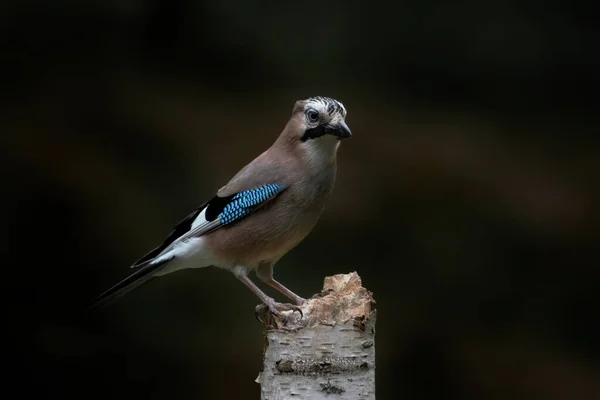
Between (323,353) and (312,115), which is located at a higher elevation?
(312,115)

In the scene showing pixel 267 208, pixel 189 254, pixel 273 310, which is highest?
pixel 267 208

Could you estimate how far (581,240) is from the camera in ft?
19.8

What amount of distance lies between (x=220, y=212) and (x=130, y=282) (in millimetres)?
451

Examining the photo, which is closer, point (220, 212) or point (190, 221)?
point (220, 212)

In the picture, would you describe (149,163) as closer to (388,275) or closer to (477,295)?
(388,275)

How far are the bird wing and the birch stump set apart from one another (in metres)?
0.64

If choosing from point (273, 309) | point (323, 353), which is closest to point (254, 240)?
point (273, 309)

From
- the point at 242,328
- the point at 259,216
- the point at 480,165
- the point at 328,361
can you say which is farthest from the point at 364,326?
the point at 480,165

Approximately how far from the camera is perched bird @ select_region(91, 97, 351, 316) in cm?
346

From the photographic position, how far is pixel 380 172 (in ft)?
19.4

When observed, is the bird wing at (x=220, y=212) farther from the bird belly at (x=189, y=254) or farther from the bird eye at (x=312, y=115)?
the bird eye at (x=312, y=115)

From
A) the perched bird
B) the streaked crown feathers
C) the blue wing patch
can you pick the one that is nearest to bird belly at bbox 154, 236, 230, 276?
the perched bird

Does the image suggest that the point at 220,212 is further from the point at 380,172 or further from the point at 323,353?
the point at 380,172

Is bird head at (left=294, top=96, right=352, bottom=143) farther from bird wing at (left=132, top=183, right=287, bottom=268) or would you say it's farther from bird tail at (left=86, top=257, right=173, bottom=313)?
bird tail at (left=86, top=257, right=173, bottom=313)
